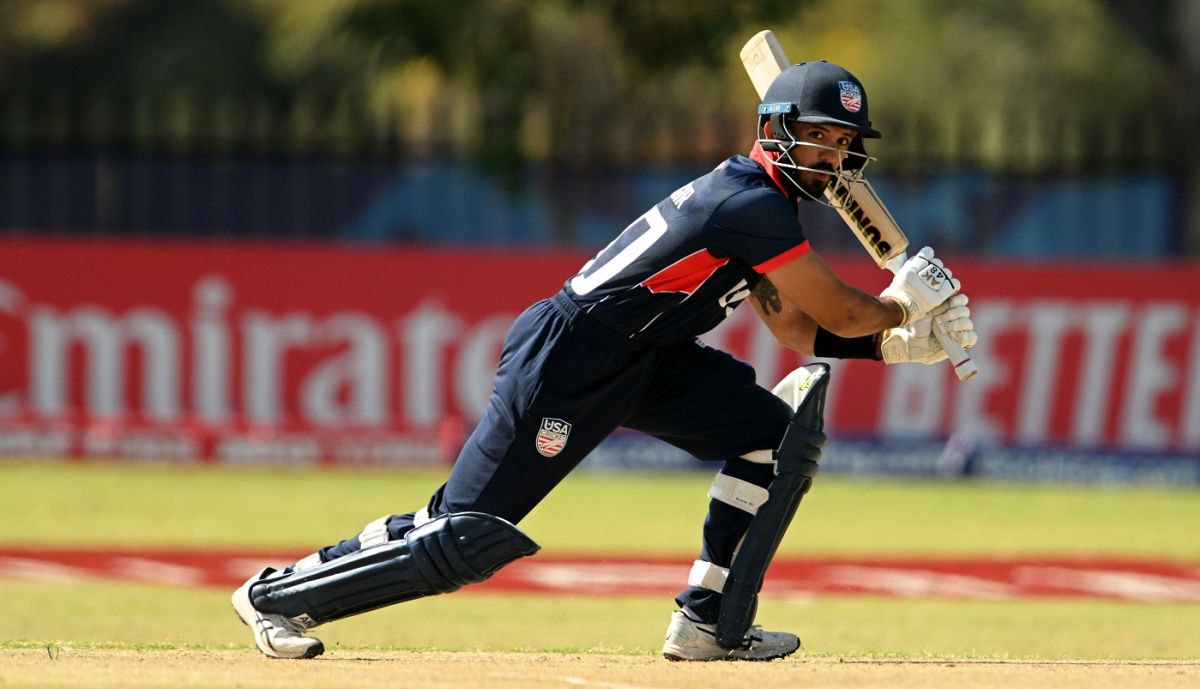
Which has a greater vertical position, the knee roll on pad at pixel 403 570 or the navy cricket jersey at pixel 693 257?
the navy cricket jersey at pixel 693 257

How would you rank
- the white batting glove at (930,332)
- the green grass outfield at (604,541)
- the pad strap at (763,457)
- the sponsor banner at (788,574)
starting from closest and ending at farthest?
1. the white batting glove at (930,332)
2. the pad strap at (763,457)
3. the green grass outfield at (604,541)
4. the sponsor banner at (788,574)

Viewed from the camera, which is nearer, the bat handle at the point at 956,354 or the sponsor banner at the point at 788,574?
the bat handle at the point at 956,354

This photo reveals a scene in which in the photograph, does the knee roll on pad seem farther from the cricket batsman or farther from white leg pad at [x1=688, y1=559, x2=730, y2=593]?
white leg pad at [x1=688, y1=559, x2=730, y2=593]

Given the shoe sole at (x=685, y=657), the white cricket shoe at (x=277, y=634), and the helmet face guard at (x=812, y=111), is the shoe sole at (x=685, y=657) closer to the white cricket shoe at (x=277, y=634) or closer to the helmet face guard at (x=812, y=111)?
the white cricket shoe at (x=277, y=634)

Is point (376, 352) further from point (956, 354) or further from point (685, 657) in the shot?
point (956, 354)

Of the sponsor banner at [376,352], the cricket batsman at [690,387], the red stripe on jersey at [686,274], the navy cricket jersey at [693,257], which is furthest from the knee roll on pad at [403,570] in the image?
the sponsor banner at [376,352]

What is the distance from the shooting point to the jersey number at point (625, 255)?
5.70m

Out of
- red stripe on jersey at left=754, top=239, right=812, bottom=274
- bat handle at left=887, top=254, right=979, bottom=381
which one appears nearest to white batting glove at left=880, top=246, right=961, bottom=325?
bat handle at left=887, top=254, right=979, bottom=381

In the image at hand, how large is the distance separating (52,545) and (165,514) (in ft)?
4.78

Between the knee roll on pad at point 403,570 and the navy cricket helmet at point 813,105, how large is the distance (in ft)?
4.95

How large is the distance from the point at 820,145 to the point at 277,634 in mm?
2329

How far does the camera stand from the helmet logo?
570 centimetres

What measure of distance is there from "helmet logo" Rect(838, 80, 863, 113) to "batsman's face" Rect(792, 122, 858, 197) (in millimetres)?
74

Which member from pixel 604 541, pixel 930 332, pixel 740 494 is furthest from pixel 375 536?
pixel 604 541
